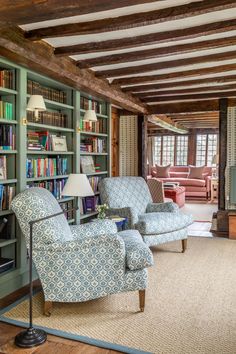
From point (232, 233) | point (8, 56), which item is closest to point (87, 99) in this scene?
point (8, 56)

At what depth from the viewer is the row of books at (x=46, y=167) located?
12.4 ft

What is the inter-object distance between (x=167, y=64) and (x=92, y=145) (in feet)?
5.50

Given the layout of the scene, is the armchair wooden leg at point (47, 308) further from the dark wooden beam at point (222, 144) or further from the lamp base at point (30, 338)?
the dark wooden beam at point (222, 144)

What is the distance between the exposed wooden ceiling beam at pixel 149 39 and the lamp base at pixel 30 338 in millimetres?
2532

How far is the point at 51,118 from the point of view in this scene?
4.20m

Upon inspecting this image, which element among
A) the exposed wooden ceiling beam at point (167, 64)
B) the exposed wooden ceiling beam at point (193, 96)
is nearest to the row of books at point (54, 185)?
the exposed wooden ceiling beam at point (167, 64)

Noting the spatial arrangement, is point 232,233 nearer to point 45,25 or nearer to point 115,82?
point 115,82

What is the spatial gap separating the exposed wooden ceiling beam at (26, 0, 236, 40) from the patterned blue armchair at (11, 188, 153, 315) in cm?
138

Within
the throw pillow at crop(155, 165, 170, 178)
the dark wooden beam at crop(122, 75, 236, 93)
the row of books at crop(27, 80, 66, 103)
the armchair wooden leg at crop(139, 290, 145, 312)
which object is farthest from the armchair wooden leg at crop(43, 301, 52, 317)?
the throw pillow at crop(155, 165, 170, 178)

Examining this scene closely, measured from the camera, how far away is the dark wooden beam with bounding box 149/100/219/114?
6.29 meters

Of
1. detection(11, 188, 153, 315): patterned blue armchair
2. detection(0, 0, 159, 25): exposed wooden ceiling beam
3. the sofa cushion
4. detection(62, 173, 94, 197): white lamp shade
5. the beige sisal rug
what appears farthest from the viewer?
the sofa cushion

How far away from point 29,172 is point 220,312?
7.63 ft

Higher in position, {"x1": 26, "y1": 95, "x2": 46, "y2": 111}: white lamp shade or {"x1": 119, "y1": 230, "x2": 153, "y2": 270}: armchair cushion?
{"x1": 26, "y1": 95, "x2": 46, "y2": 111}: white lamp shade

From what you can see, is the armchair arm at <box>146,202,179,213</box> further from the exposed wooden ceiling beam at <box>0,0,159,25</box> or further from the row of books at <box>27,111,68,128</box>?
the exposed wooden ceiling beam at <box>0,0,159,25</box>
